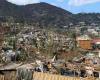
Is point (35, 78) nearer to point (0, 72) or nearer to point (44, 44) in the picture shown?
point (0, 72)

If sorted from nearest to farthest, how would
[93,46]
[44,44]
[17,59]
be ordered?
1. [17,59]
2. [44,44]
3. [93,46]

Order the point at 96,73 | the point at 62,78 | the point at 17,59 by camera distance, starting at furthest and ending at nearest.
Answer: the point at 17,59
the point at 96,73
the point at 62,78

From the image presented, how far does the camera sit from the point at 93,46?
7019cm

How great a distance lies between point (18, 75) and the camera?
17328 millimetres

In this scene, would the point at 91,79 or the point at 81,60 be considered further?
the point at 81,60

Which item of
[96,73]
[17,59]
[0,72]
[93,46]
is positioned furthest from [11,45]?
[0,72]

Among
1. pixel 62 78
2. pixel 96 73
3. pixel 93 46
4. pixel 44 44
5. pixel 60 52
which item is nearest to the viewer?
pixel 62 78

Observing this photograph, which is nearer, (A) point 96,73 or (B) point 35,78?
(B) point 35,78

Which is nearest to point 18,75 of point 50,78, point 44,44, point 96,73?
point 50,78

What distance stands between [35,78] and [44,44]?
42610 mm

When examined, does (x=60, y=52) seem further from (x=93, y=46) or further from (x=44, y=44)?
(x=93, y=46)

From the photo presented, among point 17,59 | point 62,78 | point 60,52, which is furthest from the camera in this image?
point 60,52

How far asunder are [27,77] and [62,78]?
1.73m

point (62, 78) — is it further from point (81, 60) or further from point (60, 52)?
point (60, 52)
